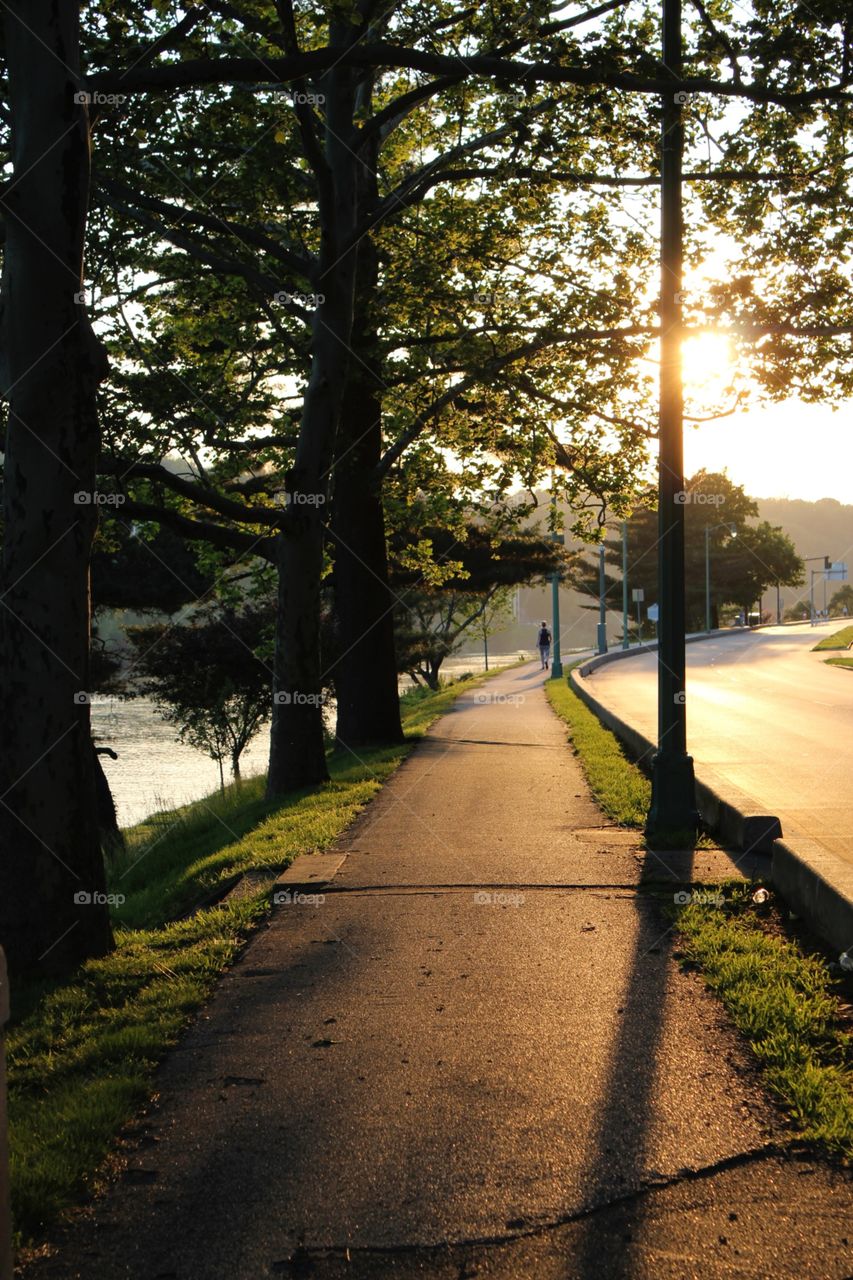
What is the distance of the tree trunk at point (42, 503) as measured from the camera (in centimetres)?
720

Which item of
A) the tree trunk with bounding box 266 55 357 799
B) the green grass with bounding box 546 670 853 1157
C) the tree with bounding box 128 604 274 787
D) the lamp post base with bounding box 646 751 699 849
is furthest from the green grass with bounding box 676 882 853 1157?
the tree with bounding box 128 604 274 787

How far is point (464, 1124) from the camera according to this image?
4.45 meters

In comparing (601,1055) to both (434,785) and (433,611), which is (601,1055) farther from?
(433,611)

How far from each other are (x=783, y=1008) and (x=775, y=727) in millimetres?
15498

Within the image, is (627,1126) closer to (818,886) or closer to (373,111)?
(818,886)

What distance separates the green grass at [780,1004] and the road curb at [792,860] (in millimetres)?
193

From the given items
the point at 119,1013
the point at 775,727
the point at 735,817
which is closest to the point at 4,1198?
the point at 119,1013

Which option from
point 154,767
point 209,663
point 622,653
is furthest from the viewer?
point 622,653

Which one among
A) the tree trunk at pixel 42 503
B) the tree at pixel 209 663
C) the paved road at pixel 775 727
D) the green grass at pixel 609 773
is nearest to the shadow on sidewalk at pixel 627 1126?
the paved road at pixel 775 727

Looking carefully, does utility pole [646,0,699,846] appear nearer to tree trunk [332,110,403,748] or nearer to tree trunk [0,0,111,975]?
tree trunk [0,0,111,975]

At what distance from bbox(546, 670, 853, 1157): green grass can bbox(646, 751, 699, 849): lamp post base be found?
6.84ft

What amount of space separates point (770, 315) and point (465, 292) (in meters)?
4.06

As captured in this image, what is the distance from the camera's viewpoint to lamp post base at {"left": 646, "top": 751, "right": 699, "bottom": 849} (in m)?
10.4

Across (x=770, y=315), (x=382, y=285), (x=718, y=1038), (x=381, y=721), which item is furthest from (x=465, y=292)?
(x=718, y=1038)
